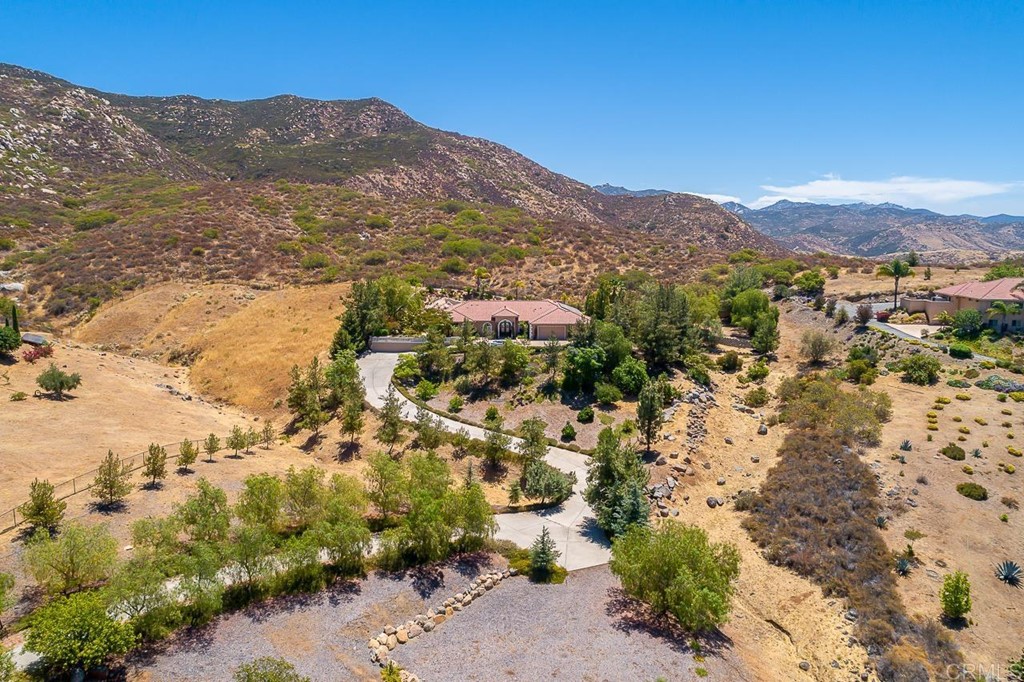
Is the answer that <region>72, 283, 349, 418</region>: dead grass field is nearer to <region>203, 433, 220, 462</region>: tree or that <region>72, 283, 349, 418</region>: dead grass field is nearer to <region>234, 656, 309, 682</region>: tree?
<region>203, 433, 220, 462</region>: tree

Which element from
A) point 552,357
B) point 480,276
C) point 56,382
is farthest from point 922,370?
point 56,382

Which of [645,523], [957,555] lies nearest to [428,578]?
[645,523]

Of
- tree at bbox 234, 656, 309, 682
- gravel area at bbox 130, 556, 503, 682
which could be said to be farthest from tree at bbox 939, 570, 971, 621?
tree at bbox 234, 656, 309, 682

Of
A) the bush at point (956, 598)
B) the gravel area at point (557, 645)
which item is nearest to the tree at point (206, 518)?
the gravel area at point (557, 645)

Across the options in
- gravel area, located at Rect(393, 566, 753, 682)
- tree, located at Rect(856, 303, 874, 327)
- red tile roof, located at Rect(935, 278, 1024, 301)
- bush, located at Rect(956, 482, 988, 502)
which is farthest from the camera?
tree, located at Rect(856, 303, 874, 327)

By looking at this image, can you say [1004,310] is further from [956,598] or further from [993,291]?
[956,598]
